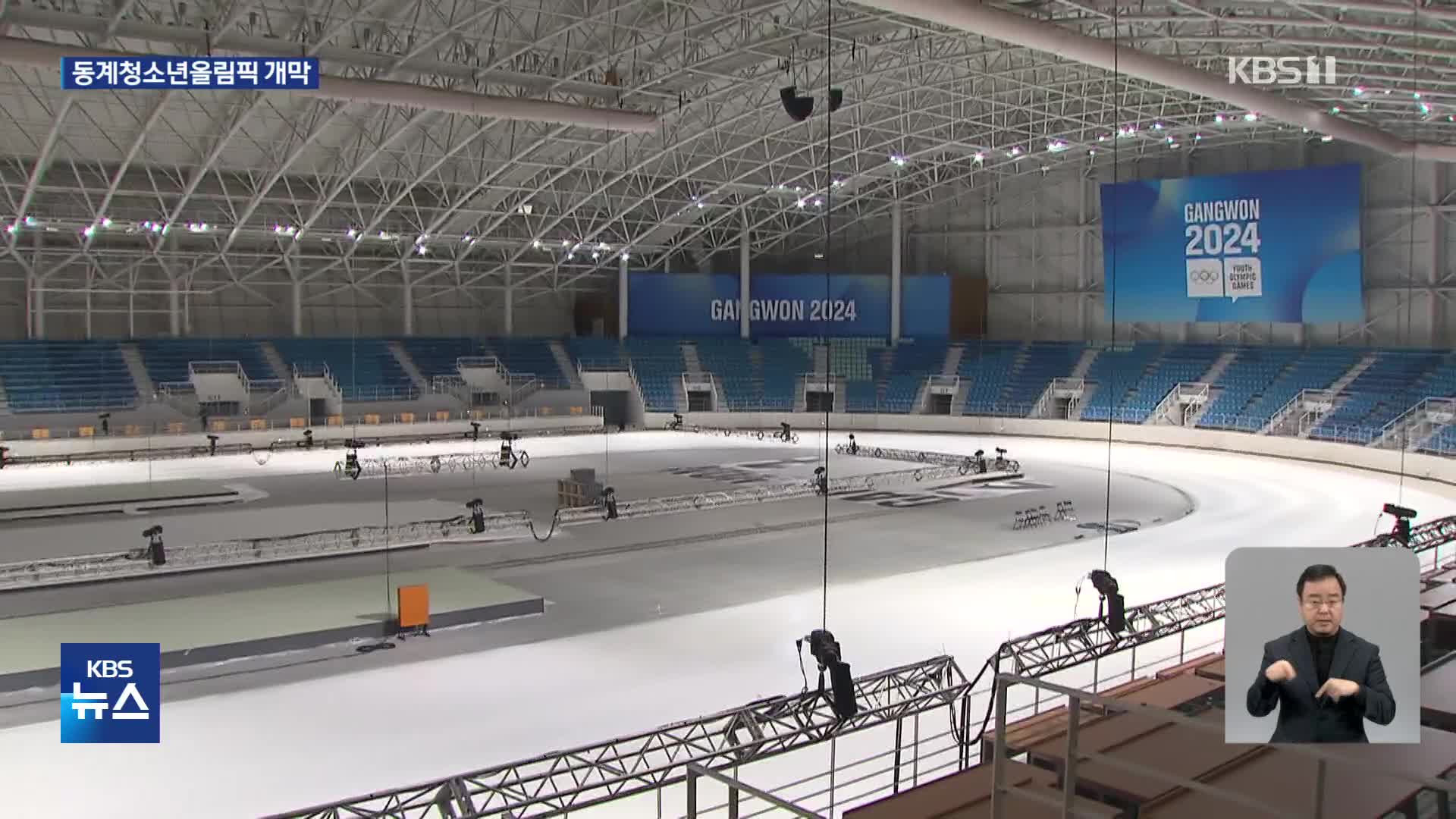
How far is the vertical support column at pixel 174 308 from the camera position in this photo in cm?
4616

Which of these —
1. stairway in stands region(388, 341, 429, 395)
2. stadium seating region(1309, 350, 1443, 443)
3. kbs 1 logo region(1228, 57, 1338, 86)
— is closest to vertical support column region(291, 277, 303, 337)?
stairway in stands region(388, 341, 429, 395)

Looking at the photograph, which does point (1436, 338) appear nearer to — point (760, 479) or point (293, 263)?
point (760, 479)

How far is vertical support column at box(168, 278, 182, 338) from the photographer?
46156mm

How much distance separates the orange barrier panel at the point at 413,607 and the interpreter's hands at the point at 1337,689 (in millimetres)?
13171

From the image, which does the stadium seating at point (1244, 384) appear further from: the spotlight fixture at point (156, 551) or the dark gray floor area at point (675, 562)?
the spotlight fixture at point (156, 551)

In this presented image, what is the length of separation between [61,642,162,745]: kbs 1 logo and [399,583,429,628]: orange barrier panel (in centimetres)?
440

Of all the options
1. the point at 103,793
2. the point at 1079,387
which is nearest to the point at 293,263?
the point at 1079,387

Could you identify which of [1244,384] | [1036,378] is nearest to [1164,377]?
[1244,384]

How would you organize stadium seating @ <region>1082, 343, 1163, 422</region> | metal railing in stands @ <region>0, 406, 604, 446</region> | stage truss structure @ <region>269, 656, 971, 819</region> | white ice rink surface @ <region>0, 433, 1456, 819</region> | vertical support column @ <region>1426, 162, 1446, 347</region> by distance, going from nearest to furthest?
1. stage truss structure @ <region>269, 656, 971, 819</region>
2. white ice rink surface @ <region>0, 433, 1456, 819</region>
3. metal railing in stands @ <region>0, 406, 604, 446</region>
4. vertical support column @ <region>1426, 162, 1446, 347</region>
5. stadium seating @ <region>1082, 343, 1163, 422</region>

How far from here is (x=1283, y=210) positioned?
132 feet

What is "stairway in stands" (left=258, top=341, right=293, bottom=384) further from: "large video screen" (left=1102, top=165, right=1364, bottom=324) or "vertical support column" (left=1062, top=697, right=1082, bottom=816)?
"vertical support column" (left=1062, top=697, right=1082, bottom=816)

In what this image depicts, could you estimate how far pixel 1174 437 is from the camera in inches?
1677

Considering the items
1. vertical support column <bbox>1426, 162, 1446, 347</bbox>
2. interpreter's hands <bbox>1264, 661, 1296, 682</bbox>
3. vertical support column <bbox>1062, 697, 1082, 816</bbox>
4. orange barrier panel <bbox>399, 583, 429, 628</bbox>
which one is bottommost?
orange barrier panel <bbox>399, 583, 429, 628</bbox>

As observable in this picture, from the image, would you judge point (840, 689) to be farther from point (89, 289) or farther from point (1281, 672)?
point (89, 289)
